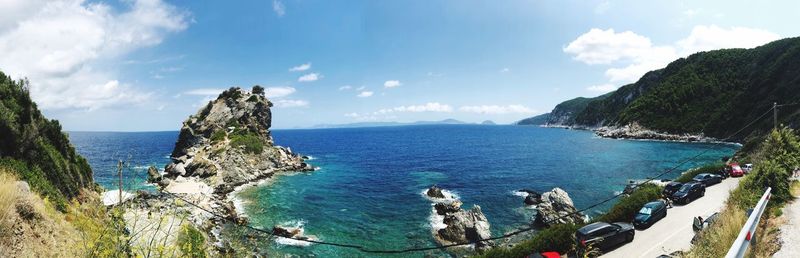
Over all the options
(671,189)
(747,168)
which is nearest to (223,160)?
(671,189)

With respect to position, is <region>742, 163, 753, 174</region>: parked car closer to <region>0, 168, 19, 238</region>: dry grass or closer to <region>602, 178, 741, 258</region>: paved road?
<region>602, 178, 741, 258</region>: paved road

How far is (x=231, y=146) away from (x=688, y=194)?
226 feet

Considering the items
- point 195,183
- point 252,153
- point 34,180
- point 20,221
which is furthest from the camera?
point 252,153

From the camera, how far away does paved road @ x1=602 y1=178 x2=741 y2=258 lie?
2153 centimetres

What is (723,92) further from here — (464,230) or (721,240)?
(721,240)

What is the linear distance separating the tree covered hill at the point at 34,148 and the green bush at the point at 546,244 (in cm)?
2298

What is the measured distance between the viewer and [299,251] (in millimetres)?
29969

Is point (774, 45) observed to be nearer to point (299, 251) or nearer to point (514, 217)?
point (514, 217)

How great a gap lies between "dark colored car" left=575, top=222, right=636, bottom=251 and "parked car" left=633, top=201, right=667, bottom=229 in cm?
299

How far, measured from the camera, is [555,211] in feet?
123

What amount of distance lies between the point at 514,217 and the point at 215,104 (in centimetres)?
7944

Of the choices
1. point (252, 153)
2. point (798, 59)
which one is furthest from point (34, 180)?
point (798, 59)

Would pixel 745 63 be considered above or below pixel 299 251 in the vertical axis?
above

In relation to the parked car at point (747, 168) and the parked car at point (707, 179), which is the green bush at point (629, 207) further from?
the parked car at point (747, 168)
